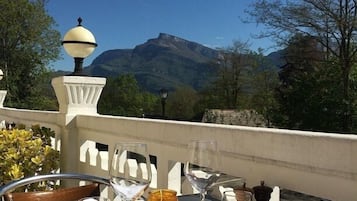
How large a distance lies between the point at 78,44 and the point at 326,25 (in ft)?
34.4

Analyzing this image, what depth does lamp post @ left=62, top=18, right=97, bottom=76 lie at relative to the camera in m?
3.07

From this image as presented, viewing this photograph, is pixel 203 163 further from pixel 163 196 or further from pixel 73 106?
pixel 73 106

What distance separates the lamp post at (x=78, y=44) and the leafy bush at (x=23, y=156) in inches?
23.2

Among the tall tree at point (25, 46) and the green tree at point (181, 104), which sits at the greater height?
the tall tree at point (25, 46)

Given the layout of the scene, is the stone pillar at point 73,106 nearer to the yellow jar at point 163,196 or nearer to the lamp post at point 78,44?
the lamp post at point 78,44

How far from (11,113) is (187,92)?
48.8 feet

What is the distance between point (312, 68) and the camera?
13.6m

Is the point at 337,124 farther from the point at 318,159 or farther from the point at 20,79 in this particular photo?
the point at 20,79

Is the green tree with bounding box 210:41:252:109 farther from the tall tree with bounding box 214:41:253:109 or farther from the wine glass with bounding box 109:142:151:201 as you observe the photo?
the wine glass with bounding box 109:142:151:201

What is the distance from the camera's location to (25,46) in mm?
19438

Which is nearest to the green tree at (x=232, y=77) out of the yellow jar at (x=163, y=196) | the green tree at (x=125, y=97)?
the green tree at (x=125, y=97)

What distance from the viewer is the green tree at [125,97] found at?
20.0m

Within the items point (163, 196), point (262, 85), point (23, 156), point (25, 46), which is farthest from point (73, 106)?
point (25, 46)

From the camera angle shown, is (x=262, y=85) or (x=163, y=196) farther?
(x=262, y=85)
